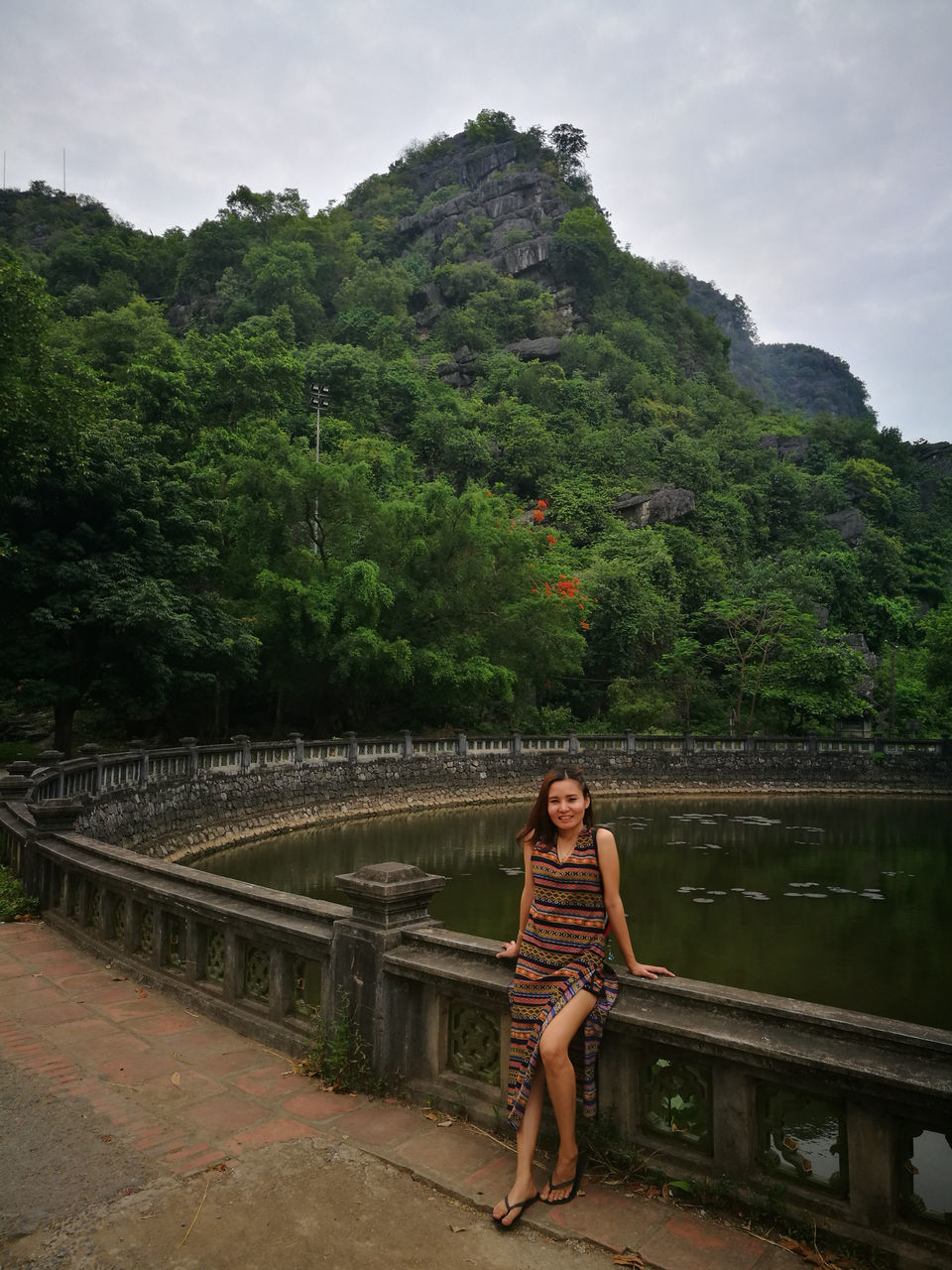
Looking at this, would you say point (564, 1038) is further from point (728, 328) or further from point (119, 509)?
point (728, 328)

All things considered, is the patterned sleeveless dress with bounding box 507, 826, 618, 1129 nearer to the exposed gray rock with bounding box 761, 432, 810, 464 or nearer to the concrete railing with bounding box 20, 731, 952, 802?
the concrete railing with bounding box 20, 731, 952, 802

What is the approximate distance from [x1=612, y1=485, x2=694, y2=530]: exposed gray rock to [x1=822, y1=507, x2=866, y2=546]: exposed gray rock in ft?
38.5

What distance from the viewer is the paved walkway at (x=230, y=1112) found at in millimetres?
2621

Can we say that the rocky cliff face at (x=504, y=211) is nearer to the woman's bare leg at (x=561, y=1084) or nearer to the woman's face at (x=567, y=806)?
the woman's face at (x=567, y=806)

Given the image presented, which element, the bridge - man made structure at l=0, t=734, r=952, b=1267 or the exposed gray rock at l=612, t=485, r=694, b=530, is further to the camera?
the exposed gray rock at l=612, t=485, r=694, b=530

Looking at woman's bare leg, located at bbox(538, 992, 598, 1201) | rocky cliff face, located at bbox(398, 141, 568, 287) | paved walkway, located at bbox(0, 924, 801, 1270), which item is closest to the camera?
paved walkway, located at bbox(0, 924, 801, 1270)

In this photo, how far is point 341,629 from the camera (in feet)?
70.7

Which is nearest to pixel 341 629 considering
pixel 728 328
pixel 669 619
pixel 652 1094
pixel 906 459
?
pixel 669 619

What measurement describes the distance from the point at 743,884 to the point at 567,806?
1214 centimetres

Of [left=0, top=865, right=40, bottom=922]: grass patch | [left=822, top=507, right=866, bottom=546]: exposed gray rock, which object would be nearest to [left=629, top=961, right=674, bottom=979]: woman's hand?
[left=0, top=865, right=40, bottom=922]: grass patch

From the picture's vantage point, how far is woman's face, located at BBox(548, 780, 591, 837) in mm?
3064

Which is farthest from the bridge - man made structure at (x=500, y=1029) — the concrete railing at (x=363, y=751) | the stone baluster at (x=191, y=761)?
the stone baluster at (x=191, y=761)

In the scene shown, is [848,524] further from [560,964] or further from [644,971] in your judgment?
[560,964]

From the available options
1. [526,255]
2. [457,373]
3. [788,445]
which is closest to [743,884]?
[457,373]
